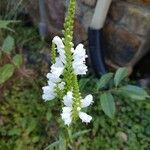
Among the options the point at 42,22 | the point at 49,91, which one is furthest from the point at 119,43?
the point at 49,91

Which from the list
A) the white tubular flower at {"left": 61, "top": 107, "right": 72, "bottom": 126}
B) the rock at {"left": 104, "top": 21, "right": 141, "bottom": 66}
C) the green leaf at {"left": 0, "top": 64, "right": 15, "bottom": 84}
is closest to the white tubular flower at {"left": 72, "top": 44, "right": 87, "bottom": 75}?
the white tubular flower at {"left": 61, "top": 107, "right": 72, "bottom": 126}

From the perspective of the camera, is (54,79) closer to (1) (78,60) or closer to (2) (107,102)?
(1) (78,60)

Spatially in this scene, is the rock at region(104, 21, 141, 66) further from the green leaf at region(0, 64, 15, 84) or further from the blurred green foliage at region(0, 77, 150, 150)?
the green leaf at region(0, 64, 15, 84)

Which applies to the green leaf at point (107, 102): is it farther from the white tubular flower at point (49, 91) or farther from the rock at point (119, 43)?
the rock at point (119, 43)

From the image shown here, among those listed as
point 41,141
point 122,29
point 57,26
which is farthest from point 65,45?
point 57,26

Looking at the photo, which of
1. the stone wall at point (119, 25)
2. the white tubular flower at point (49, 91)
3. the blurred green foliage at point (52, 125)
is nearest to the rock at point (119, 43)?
the stone wall at point (119, 25)

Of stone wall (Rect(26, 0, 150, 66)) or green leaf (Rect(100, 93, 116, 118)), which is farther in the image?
stone wall (Rect(26, 0, 150, 66))

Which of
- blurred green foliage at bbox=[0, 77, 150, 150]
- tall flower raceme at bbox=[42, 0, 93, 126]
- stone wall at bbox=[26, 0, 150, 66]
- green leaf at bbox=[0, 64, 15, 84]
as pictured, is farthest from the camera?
stone wall at bbox=[26, 0, 150, 66]

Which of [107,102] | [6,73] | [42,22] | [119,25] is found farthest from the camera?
[42,22]

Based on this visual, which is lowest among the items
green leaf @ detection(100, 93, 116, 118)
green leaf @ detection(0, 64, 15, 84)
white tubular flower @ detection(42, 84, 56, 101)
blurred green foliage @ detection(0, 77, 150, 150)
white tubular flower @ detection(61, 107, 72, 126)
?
white tubular flower @ detection(61, 107, 72, 126)
